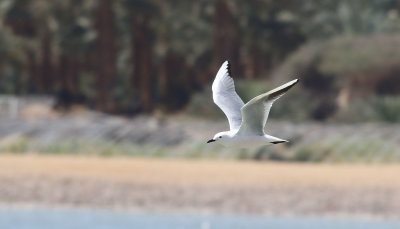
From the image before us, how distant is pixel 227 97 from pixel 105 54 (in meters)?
43.8

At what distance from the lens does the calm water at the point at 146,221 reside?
78.8ft

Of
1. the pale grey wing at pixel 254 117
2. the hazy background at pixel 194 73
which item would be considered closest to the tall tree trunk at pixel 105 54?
the hazy background at pixel 194 73

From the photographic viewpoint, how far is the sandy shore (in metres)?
27.4

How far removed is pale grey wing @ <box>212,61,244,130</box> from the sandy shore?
635 inches

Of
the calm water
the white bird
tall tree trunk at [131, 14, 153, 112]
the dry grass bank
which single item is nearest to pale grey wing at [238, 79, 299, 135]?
the white bird

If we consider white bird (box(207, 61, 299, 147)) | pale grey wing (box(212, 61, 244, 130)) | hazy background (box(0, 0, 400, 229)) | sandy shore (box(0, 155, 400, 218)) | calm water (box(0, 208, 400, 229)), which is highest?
hazy background (box(0, 0, 400, 229))

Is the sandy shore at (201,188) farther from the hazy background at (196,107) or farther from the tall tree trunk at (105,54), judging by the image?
the tall tree trunk at (105,54)

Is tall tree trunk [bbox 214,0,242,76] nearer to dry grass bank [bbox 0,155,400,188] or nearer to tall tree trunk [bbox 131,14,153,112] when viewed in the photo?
tall tree trunk [bbox 131,14,153,112]

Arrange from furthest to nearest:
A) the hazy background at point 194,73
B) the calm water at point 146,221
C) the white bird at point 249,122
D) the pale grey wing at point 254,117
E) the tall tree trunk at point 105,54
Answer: the tall tree trunk at point 105,54
the hazy background at point 194,73
the calm water at point 146,221
the pale grey wing at point 254,117
the white bird at point 249,122

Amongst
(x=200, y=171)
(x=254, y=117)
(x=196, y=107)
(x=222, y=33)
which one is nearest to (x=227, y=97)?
(x=254, y=117)

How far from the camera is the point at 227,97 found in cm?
1102

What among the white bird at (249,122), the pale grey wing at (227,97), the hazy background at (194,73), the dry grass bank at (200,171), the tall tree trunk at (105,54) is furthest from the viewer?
the tall tree trunk at (105,54)

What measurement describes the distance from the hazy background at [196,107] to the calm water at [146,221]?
25.6 inches

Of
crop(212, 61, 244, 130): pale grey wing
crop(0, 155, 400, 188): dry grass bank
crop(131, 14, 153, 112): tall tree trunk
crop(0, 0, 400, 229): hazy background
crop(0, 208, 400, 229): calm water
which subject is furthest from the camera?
crop(131, 14, 153, 112): tall tree trunk
